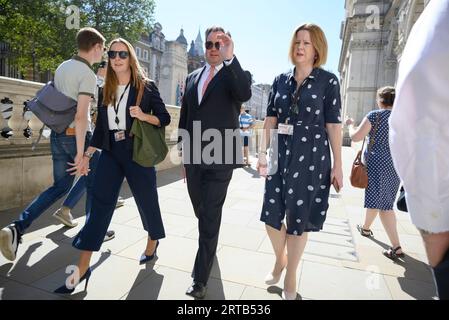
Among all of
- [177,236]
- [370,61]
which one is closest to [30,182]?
[177,236]

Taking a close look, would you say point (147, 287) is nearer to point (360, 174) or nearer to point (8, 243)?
point (8, 243)

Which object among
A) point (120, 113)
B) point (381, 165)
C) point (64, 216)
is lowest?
point (64, 216)

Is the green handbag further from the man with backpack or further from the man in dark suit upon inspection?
the man with backpack

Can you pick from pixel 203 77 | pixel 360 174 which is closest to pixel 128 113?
pixel 203 77

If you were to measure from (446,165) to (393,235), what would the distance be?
3.11m

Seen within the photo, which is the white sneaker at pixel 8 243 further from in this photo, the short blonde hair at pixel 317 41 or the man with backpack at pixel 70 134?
the short blonde hair at pixel 317 41

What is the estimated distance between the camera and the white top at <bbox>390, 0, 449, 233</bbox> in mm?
1029

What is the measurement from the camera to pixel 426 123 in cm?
104

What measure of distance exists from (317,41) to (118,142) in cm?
191

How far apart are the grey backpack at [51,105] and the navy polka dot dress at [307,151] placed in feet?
7.36

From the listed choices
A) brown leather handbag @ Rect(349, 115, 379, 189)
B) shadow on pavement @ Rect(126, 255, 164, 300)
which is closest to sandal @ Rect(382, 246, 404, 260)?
brown leather handbag @ Rect(349, 115, 379, 189)

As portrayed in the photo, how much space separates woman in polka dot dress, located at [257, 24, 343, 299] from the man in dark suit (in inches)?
15.4

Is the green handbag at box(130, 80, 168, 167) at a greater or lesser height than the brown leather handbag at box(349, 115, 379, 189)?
greater

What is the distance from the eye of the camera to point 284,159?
8.70 feet
